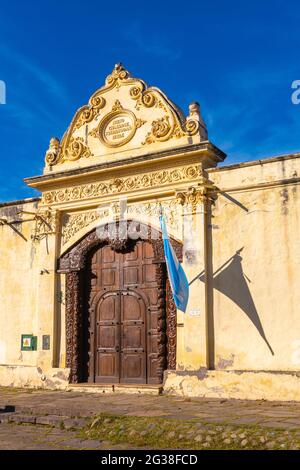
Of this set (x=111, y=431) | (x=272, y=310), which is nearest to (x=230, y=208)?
(x=272, y=310)

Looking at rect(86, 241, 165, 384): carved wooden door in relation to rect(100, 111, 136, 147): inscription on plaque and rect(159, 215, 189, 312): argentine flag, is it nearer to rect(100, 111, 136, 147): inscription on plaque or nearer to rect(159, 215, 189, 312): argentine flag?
rect(159, 215, 189, 312): argentine flag

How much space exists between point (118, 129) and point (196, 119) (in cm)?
194

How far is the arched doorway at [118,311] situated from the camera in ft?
36.4

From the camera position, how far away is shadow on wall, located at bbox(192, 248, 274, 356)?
33.2 feet

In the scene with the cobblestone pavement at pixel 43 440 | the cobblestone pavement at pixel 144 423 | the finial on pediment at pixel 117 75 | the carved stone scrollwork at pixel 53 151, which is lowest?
the cobblestone pavement at pixel 43 440

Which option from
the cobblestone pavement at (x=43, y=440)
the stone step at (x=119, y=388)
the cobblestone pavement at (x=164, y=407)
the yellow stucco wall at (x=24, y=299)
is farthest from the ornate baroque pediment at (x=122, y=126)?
the cobblestone pavement at (x=43, y=440)

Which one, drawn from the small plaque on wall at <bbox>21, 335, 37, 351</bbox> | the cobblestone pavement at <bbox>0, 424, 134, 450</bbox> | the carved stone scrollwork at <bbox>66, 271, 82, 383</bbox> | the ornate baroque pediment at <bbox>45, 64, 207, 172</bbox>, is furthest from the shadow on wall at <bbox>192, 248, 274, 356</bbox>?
the small plaque on wall at <bbox>21, 335, 37, 351</bbox>

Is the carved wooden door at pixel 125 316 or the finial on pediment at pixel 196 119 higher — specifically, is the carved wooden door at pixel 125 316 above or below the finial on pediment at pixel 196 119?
below

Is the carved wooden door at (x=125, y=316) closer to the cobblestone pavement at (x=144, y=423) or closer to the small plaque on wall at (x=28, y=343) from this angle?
the cobblestone pavement at (x=144, y=423)

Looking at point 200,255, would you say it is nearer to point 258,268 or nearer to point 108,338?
point 258,268

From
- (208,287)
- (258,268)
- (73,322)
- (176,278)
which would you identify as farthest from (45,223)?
(258,268)

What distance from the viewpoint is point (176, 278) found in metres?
10.0

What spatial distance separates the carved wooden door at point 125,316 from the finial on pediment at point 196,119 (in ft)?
8.21
